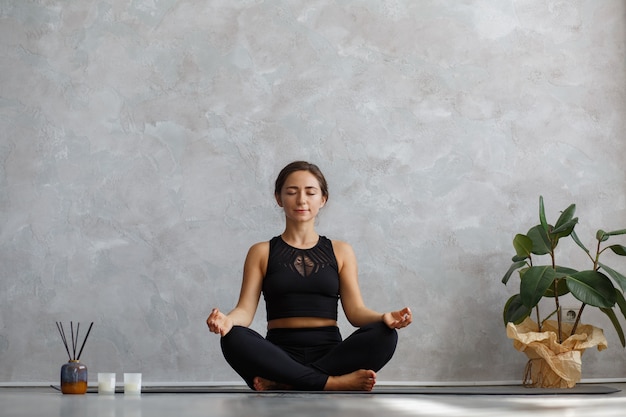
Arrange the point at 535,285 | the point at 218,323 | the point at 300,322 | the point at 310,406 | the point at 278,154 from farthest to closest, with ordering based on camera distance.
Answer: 1. the point at 278,154
2. the point at 535,285
3. the point at 300,322
4. the point at 218,323
5. the point at 310,406

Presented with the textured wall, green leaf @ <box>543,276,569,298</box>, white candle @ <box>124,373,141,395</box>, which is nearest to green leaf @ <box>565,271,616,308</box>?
green leaf @ <box>543,276,569,298</box>

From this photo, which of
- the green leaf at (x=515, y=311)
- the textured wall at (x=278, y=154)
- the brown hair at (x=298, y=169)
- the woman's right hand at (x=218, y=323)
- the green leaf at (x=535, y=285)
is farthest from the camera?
the textured wall at (x=278, y=154)

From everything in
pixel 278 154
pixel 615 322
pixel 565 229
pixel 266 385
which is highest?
pixel 278 154

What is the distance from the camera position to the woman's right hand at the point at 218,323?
2.29 m

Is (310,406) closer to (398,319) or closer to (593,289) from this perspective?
(398,319)

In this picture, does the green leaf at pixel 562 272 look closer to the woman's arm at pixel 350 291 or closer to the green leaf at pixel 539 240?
the green leaf at pixel 539 240

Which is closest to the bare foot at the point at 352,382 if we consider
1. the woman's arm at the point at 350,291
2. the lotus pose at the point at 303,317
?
the lotus pose at the point at 303,317

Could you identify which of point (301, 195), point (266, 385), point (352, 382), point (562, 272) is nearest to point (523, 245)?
point (562, 272)

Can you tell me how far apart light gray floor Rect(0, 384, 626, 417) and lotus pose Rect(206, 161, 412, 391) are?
0.67 feet

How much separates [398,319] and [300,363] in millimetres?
332

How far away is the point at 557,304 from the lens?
3189 mm

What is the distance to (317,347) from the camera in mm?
2570

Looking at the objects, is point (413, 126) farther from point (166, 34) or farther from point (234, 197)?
point (166, 34)

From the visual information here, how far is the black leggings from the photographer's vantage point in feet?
7.88
